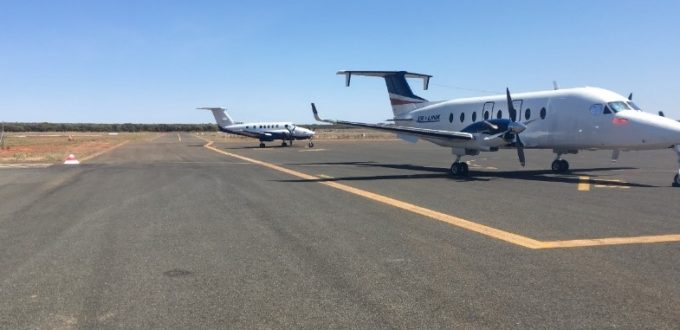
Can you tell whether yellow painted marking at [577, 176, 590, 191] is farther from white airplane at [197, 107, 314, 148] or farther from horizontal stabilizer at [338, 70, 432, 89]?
white airplane at [197, 107, 314, 148]

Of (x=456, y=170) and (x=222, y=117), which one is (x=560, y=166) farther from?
(x=222, y=117)

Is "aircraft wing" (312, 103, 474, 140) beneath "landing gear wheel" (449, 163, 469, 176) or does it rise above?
above

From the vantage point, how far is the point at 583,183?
17.2 metres

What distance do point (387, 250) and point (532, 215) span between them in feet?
14.6

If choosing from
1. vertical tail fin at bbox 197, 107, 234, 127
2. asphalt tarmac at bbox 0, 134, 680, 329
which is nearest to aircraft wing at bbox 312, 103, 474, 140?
asphalt tarmac at bbox 0, 134, 680, 329

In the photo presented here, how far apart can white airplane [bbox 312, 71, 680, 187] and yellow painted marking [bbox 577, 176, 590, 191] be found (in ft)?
4.51

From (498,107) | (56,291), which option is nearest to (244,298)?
(56,291)

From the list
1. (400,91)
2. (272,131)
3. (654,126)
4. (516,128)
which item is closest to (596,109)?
(654,126)

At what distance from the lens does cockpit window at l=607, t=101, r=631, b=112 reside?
1869 cm

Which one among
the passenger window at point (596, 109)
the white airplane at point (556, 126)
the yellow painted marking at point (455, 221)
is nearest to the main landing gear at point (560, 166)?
the white airplane at point (556, 126)

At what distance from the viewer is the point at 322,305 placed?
5219mm

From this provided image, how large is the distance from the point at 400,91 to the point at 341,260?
2230 centimetres

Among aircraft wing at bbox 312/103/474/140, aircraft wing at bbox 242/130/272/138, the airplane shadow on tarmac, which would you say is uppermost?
aircraft wing at bbox 312/103/474/140

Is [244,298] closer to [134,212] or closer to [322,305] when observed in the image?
[322,305]
